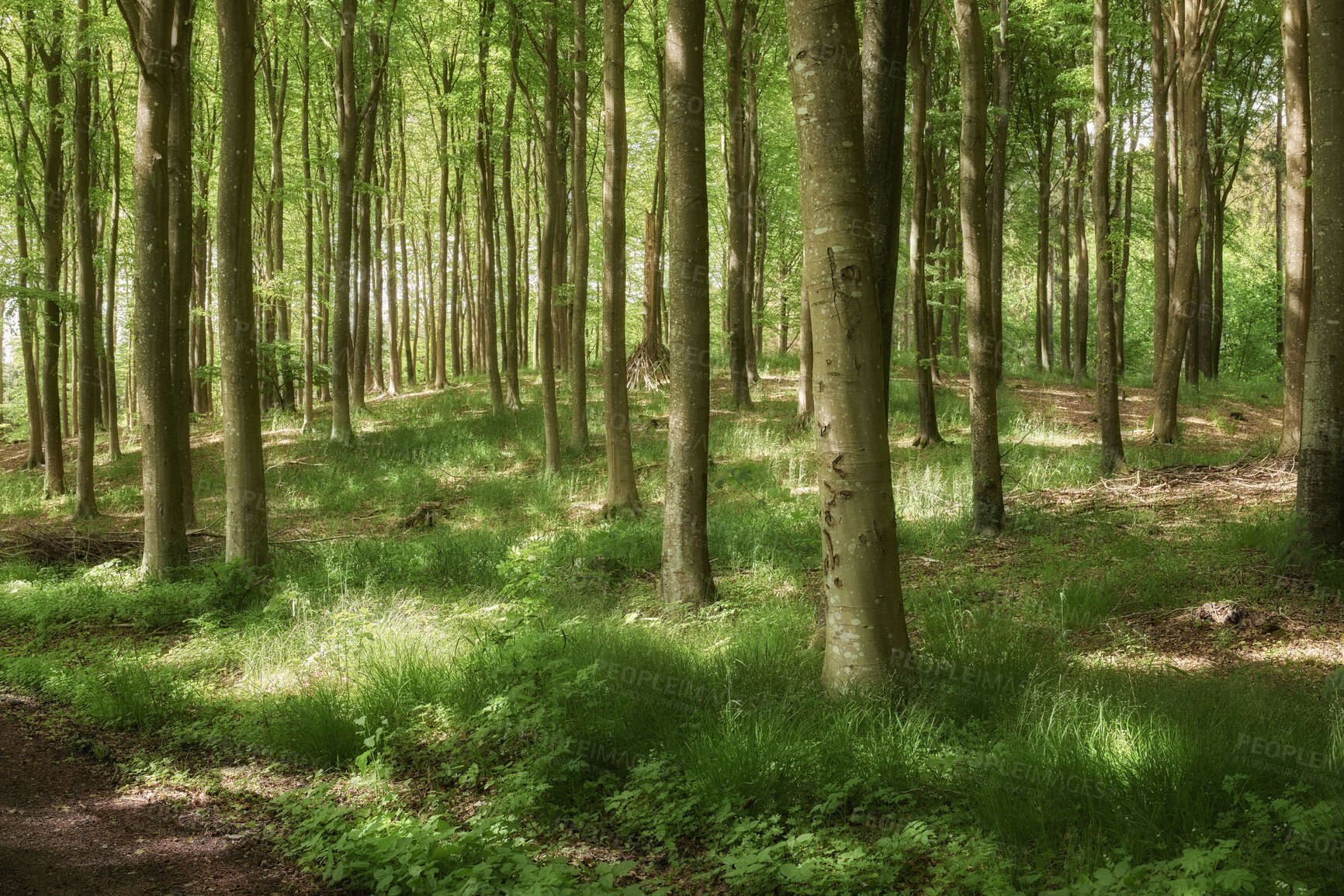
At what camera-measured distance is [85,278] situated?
1262 centimetres

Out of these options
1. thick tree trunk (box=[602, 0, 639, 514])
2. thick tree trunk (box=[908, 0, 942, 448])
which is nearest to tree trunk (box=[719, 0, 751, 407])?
thick tree trunk (box=[908, 0, 942, 448])

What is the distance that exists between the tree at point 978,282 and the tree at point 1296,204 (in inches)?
141

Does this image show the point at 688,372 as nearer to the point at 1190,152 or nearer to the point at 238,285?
the point at 238,285

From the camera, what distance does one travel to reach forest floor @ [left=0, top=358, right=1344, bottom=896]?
3004 mm

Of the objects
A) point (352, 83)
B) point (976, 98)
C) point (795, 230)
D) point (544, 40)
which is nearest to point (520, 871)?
point (976, 98)

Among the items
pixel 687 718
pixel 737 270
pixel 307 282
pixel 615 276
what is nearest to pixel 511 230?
pixel 737 270

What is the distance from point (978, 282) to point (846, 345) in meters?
5.13

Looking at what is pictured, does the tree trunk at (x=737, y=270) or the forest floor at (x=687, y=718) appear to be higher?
the tree trunk at (x=737, y=270)

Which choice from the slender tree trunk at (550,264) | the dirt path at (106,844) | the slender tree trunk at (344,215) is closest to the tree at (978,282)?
the slender tree trunk at (550,264)

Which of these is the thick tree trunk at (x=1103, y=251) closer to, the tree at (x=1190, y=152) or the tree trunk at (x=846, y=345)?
the tree at (x=1190, y=152)

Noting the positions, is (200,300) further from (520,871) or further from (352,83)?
(520,871)

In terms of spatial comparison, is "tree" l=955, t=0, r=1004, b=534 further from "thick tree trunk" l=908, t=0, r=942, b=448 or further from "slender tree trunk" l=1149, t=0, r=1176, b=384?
"slender tree trunk" l=1149, t=0, r=1176, b=384

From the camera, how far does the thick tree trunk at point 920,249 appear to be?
41.5 feet

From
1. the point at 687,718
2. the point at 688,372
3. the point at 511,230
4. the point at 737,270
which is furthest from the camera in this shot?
the point at 737,270
